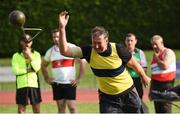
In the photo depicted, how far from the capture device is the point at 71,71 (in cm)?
1177

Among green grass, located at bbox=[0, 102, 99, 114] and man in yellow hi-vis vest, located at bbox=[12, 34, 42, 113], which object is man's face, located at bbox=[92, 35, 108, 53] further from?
green grass, located at bbox=[0, 102, 99, 114]

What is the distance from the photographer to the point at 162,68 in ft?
36.6

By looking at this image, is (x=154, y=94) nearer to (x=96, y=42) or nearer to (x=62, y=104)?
(x=96, y=42)

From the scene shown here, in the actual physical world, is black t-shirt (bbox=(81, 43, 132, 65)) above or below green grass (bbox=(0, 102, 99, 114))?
above

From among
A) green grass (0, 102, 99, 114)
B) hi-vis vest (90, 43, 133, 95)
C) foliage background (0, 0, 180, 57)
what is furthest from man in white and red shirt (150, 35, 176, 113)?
foliage background (0, 0, 180, 57)

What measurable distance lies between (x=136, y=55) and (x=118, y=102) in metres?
2.57

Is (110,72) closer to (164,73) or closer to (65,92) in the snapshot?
(164,73)

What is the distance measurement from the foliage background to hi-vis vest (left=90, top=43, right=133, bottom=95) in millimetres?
18289

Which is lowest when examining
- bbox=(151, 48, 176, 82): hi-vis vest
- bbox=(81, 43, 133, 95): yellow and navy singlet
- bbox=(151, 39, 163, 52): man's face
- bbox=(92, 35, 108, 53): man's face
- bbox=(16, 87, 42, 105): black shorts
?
bbox=(16, 87, 42, 105): black shorts

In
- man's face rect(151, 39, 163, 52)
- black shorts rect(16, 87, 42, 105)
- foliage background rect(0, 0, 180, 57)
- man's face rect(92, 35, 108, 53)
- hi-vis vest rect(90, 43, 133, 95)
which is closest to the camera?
man's face rect(92, 35, 108, 53)

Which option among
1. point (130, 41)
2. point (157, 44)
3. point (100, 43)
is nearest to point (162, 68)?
point (157, 44)

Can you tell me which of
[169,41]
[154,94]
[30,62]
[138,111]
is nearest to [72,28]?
[169,41]

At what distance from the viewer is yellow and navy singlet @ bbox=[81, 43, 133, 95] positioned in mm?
8703

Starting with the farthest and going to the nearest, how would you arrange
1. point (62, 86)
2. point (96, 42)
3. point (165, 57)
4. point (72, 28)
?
1. point (72, 28)
2. point (62, 86)
3. point (165, 57)
4. point (96, 42)
